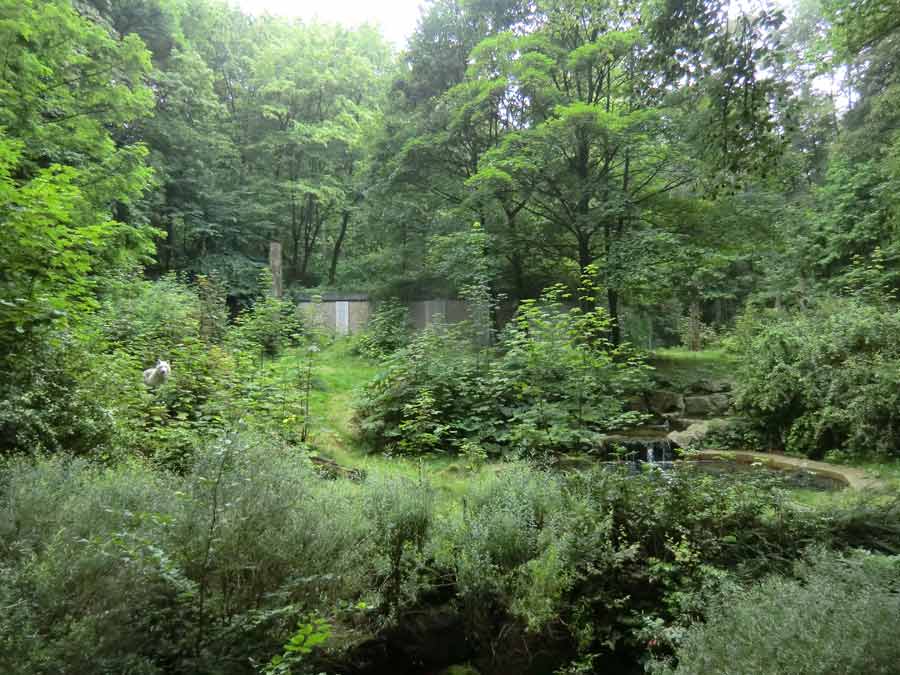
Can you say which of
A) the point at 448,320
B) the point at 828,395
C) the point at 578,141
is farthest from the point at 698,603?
the point at 448,320

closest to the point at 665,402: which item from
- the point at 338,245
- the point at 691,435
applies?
the point at 691,435

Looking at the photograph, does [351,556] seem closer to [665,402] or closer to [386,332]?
[665,402]

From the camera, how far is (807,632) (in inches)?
86.0

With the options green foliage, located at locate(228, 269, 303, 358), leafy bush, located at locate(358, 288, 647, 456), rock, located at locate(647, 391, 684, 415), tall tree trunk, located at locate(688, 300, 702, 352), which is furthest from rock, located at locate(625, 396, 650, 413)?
tall tree trunk, located at locate(688, 300, 702, 352)

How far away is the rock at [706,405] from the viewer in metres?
10.5

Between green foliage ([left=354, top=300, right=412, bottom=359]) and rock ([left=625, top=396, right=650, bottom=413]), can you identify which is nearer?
rock ([left=625, top=396, right=650, bottom=413])

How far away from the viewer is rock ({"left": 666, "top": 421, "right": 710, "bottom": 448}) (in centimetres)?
834

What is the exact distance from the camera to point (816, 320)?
31.0 ft

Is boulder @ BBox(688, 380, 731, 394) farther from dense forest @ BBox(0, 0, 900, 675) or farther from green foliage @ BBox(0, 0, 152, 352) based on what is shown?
green foliage @ BBox(0, 0, 152, 352)

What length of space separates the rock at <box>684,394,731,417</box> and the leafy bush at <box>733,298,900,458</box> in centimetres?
155

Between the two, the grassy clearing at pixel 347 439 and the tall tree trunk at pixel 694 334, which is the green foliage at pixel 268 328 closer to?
the grassy clearing at pixel 347 439

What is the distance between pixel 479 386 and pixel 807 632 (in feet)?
20.7

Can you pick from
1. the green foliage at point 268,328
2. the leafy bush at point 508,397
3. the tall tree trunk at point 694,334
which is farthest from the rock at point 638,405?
the tall tree trunk at point 694,334

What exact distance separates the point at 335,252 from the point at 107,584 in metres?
22.3
